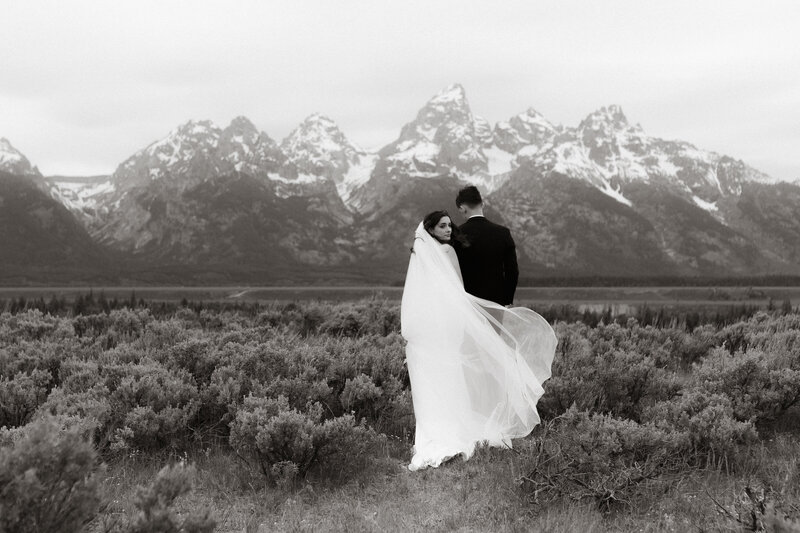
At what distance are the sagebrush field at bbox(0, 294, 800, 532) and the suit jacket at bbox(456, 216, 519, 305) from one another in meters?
1.47

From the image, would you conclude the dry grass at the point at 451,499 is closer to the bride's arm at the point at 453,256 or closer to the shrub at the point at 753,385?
the shrub at the point at 753,385

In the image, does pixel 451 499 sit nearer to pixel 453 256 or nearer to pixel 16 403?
pixel 453 256

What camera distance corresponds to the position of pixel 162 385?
277 inches

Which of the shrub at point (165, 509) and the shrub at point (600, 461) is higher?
the shrub at point (165, 509)

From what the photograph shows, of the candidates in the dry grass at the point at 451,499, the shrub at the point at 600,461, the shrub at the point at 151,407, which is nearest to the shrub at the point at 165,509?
the dry grass at the point at 451,499

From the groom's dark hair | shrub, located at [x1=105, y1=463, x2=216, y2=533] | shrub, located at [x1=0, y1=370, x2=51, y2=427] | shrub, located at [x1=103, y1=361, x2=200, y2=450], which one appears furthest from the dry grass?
the groom's dark hair

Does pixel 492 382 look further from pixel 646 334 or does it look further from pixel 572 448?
pixel 646 334

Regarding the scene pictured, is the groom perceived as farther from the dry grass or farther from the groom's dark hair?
the dry grass

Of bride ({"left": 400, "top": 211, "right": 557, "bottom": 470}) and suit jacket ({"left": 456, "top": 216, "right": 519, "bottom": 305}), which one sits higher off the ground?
suit jacket ({"left": 456, "top": 216, "right": 519, "bottom": 305})

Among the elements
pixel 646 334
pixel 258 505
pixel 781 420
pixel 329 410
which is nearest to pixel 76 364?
pixel 329 410

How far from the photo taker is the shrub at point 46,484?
2.89 metres

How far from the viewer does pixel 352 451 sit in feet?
19.0

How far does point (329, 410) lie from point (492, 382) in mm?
1934

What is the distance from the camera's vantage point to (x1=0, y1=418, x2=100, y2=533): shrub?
2891 millimetres
